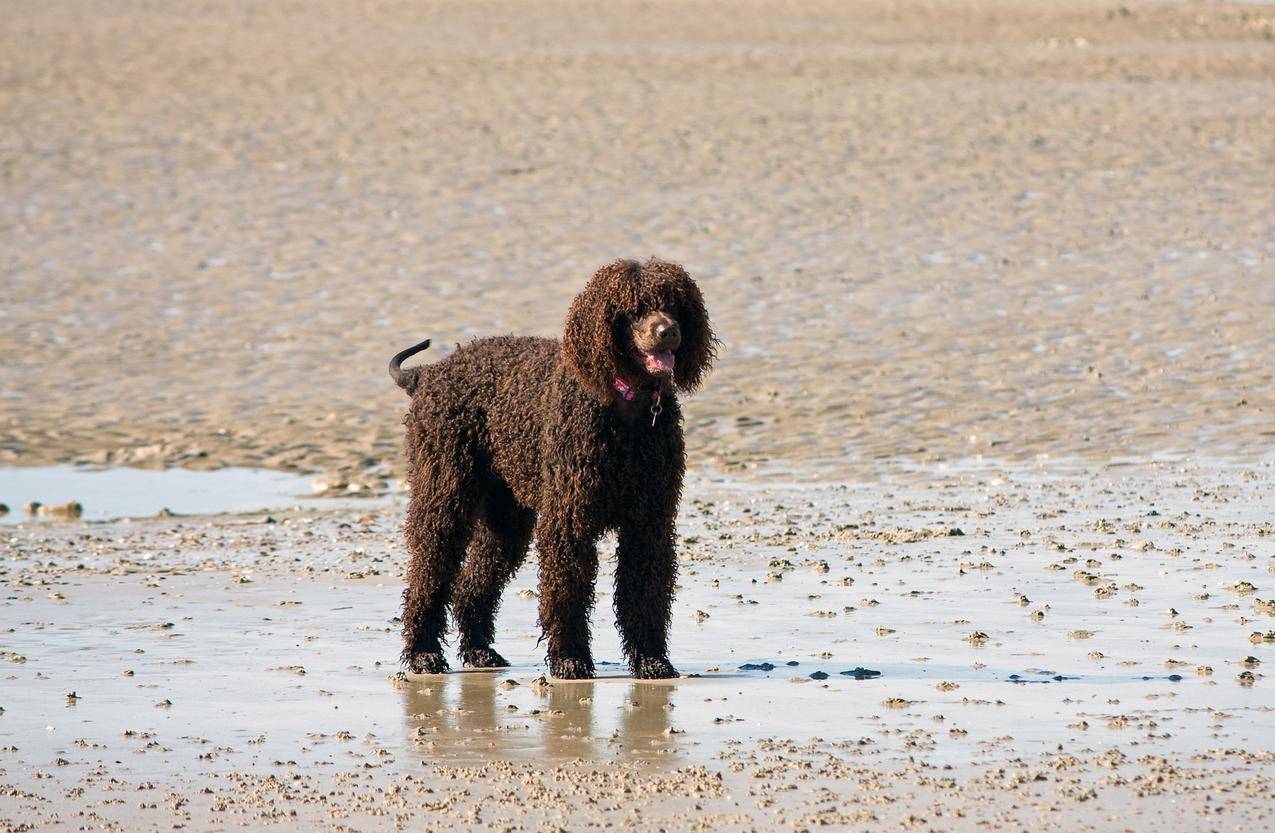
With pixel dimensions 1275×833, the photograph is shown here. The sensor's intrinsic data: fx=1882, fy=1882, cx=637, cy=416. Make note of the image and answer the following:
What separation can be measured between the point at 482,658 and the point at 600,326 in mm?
1717

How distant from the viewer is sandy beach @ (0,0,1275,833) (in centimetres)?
638

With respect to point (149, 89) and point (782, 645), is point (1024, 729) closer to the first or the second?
point (782, 645)

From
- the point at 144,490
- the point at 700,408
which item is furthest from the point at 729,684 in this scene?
the point at 700,408

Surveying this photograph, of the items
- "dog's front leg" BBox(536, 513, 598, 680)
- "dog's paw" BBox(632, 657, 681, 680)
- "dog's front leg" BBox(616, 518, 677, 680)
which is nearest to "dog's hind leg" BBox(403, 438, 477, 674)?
"dog's front leg" BBox(536, 513, 598, 680)

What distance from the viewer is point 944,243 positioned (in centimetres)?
1880

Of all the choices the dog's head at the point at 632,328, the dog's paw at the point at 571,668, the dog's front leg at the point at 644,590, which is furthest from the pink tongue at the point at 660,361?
the dog's paw at the point at 571,668

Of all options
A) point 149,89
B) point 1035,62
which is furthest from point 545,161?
point 1035,62

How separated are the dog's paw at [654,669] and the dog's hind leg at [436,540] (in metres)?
0.95

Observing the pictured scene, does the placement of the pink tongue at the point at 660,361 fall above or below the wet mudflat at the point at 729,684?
above

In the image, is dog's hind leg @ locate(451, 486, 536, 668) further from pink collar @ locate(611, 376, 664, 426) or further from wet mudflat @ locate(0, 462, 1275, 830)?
pink collar @ locate(611, 376, 664, 426)

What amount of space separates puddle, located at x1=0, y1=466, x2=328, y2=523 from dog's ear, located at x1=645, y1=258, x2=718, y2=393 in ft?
18.0

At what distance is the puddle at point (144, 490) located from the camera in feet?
41.2

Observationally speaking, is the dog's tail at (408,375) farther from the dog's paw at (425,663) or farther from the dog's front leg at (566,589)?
the dog's paw at (425,663)

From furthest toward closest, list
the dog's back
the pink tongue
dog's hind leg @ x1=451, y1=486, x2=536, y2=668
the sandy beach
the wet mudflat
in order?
1. dog's hind leg @ x1=451, y1=486, x2=536, y2=668
2. the dog's back
3. the pink tongue
4. the sandy beach
5. the wet mudflat
